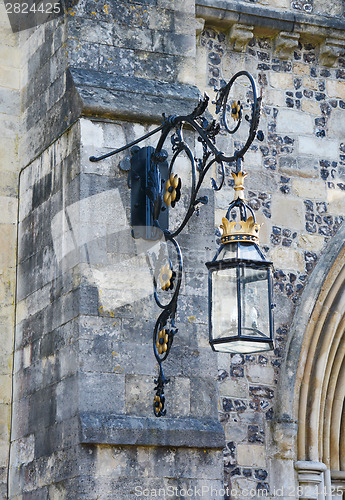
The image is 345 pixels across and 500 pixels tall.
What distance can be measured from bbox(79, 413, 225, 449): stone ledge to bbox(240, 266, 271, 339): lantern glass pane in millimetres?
761

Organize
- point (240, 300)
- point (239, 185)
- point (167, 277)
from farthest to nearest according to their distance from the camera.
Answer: point (167, 277) → point (239, 185) → point (240, 300)

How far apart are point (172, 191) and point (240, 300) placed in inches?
27.3

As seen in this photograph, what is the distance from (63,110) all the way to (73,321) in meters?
1.06

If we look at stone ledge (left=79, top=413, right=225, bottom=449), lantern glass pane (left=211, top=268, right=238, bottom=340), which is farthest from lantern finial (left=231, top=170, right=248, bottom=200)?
stone ledge (left=79, top=413, right=225, bottom=449)

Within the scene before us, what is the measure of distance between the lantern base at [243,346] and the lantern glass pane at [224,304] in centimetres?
3

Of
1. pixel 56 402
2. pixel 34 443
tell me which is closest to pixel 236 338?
pixel 56 402

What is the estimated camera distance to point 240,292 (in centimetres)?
364

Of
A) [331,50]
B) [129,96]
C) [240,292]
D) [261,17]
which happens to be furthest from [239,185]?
[331,50]

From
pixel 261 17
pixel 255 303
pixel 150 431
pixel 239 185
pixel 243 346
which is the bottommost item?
pixel 150 431

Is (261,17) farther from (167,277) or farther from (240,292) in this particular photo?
(240,292)

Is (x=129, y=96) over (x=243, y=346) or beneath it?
over

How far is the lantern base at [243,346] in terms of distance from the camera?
361 centimetres

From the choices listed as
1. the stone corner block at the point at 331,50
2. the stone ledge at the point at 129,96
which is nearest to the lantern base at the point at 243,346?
the stone ledge at the point at 129,96

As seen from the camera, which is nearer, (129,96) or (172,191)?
(172,191)
